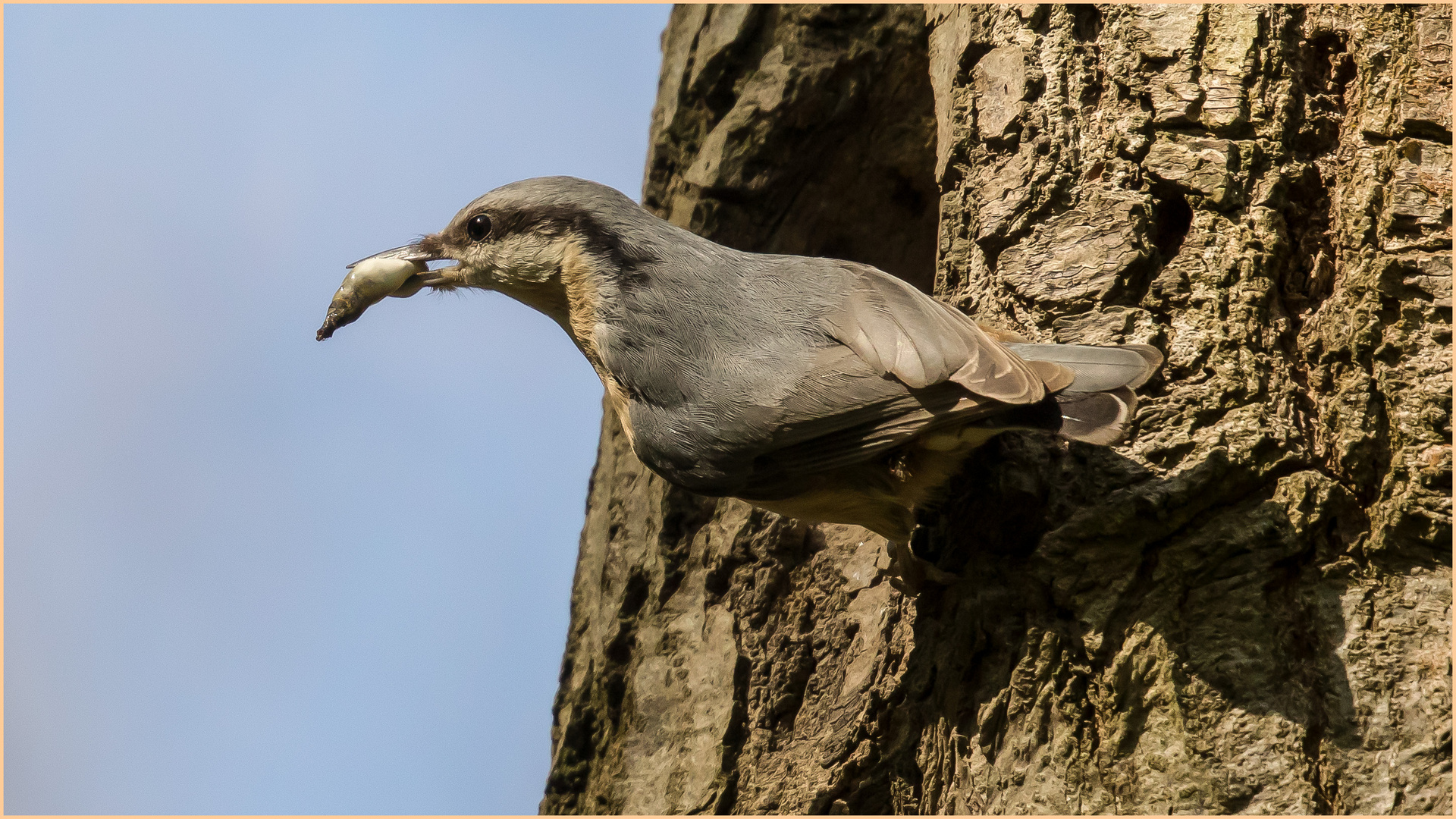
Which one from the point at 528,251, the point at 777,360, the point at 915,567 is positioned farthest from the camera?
the point at 528,251

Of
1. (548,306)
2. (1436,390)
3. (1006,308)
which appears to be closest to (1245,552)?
(1436,390)

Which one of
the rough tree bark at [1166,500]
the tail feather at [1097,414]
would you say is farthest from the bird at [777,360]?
the rough tree bark at [1166,500]

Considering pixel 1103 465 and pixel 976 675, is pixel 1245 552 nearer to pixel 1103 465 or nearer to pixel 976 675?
pixel 1103 465

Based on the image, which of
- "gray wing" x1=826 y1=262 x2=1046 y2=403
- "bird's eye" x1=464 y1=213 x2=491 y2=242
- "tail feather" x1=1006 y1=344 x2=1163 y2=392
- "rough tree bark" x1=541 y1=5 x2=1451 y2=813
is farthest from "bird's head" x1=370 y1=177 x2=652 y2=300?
"tail feather" x1=1006 y1=344 x2=1163 y2=392

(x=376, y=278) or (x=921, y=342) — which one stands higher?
(x=376, y=278)

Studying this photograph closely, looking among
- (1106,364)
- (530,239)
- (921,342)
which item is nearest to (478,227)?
(530,239)

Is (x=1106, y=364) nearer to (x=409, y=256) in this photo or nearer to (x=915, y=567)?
(x=915, y=567)

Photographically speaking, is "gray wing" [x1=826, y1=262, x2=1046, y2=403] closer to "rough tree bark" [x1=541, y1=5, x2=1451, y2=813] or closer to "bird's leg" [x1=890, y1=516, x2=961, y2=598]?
"rough tree bark" [x1=541, y1=5, x2=1451, y2=813]
